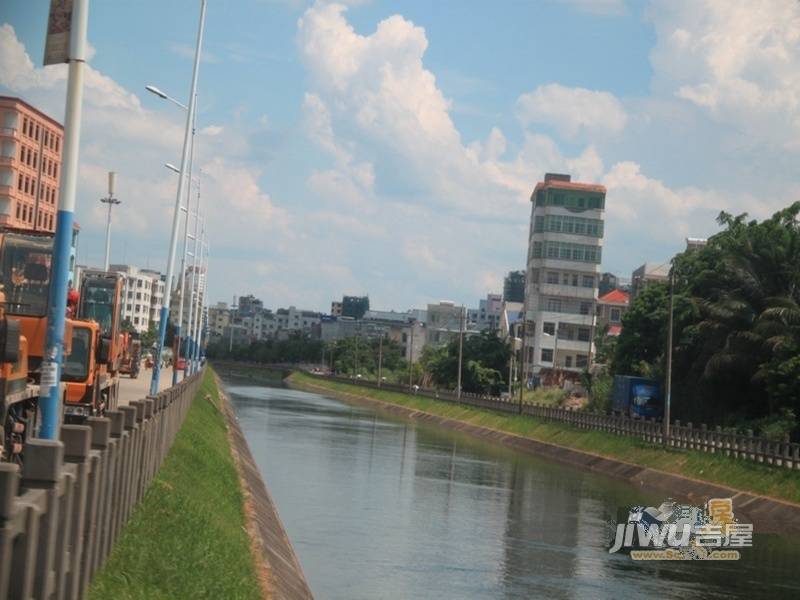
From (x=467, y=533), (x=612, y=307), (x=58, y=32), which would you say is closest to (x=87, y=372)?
(x=467, y=533)

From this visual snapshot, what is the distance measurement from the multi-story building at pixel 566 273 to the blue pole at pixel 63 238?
313ft

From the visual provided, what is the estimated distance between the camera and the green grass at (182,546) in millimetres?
11156

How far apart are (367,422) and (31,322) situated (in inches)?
2441

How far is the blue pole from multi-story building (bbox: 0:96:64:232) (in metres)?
47.6

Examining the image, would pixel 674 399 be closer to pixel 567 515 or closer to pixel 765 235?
pixel 765 235

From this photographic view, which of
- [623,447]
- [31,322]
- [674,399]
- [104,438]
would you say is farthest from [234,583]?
[674,399]

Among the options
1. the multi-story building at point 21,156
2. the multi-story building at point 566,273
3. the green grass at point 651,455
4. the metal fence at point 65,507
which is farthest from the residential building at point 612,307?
the metal fence at point 65,507

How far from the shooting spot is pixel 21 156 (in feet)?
210

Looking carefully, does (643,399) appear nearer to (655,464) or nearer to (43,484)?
(655,464)

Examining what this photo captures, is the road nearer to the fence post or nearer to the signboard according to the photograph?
the signboard

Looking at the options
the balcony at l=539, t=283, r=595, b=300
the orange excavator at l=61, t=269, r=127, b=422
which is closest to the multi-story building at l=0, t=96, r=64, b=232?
the orange excavator at l=61, t=269, r=127, b=422

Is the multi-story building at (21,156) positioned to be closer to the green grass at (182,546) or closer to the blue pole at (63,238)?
the green grass at (182,546)

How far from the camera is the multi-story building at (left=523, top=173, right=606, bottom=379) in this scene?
107m

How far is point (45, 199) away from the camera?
71.1 m
